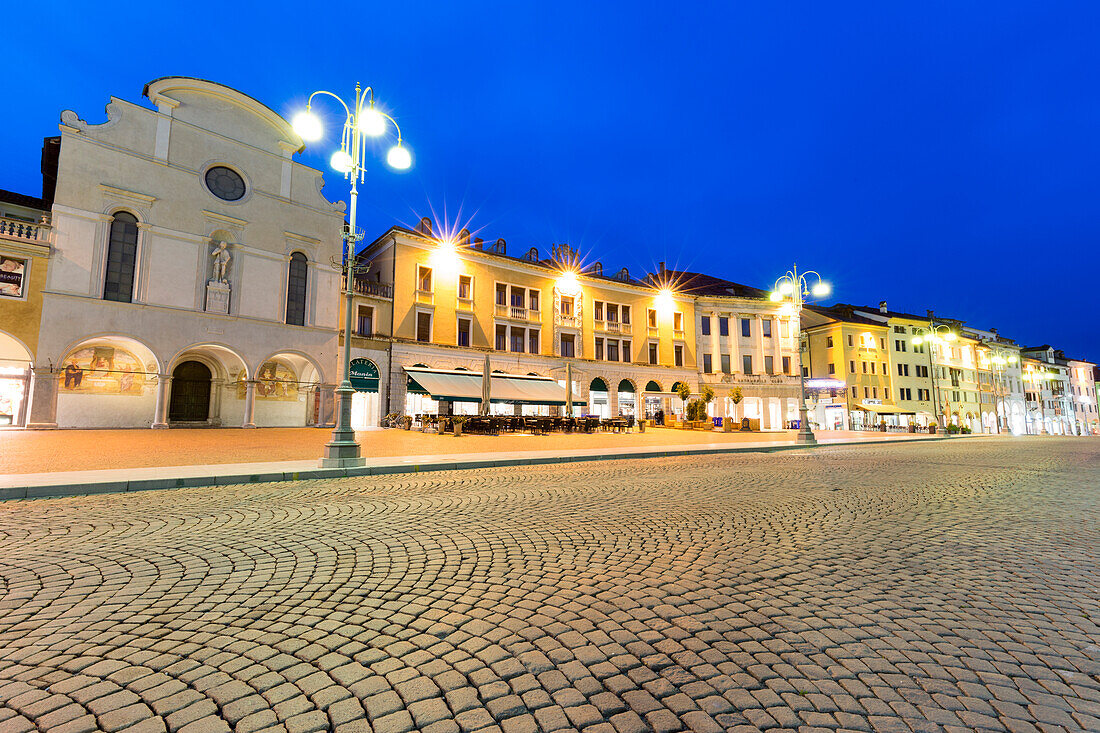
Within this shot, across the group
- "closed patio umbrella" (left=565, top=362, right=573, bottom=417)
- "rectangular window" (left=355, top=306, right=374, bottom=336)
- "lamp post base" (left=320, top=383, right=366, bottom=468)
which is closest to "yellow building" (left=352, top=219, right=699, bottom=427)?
"rectangular window" (left=355, top=306, right=374, bottom=336)

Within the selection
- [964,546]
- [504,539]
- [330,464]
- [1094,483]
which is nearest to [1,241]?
[330,464]

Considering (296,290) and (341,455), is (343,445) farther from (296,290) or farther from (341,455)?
(296,290)

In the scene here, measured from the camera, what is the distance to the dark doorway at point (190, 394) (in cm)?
2503

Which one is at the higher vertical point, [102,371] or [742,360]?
[742,360]

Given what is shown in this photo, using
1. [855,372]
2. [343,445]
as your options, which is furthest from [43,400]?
[855,372]

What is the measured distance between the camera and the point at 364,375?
92.8ft

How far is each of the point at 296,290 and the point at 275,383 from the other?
5.10 m

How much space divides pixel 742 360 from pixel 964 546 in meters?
41.7

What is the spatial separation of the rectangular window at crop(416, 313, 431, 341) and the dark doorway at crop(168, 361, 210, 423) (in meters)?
11.0

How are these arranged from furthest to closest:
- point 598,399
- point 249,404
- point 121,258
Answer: point 598,399, point 249,404, point 121,258

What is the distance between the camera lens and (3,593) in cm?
347

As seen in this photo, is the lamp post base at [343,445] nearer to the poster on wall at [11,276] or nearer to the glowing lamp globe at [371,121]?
the glowing lamp globe at [371,121]

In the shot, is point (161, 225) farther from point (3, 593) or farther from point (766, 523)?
point (766, 523)

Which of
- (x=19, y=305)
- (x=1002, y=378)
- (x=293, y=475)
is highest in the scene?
(x=1002, y=378)
